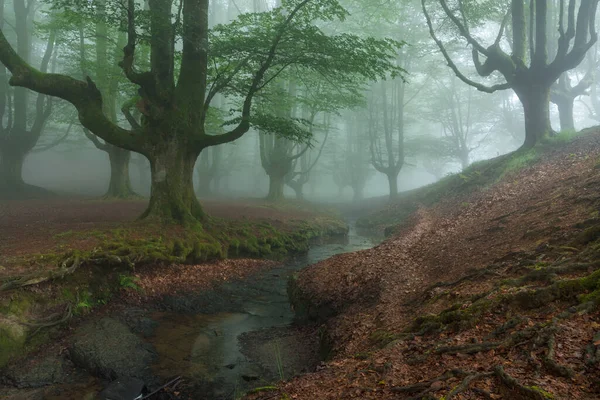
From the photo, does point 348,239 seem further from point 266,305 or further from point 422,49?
point 422,49

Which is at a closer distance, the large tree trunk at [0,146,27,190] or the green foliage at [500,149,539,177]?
the green foliage at [500,149,539,177]

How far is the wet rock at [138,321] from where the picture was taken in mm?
7332

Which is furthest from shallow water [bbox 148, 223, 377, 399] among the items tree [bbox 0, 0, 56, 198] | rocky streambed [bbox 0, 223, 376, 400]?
tree [bbox 0, 0, 56, 198]

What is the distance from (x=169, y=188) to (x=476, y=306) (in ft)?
32.1

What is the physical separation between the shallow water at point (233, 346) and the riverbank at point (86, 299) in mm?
412

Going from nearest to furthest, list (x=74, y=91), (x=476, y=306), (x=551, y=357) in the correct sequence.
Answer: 1. (x=551, y=357)
2. (x=476, y=306)
3. (x=74, y=91)

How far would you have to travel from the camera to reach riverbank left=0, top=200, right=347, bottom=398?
19.0 ft

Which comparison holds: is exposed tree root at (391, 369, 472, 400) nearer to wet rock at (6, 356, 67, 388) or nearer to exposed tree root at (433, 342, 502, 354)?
exposed tree root at (433, 342, 502, 354)

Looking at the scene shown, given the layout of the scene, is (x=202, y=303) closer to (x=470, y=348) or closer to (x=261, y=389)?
(x=261, y=389)

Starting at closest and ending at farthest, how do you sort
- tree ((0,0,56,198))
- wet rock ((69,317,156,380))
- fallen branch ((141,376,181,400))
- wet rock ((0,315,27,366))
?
fallen branch ((141,376,181,400)) → wet rock ((0,315,27,366)) → wet rock ((69,317,156,380)) → tree ((0,0,56,198))

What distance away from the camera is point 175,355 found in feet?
21.5

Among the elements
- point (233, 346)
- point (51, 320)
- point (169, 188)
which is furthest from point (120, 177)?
point (233, 346)

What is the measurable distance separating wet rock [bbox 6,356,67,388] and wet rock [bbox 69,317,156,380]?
27 cm

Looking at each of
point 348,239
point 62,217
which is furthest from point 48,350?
point 348,239
